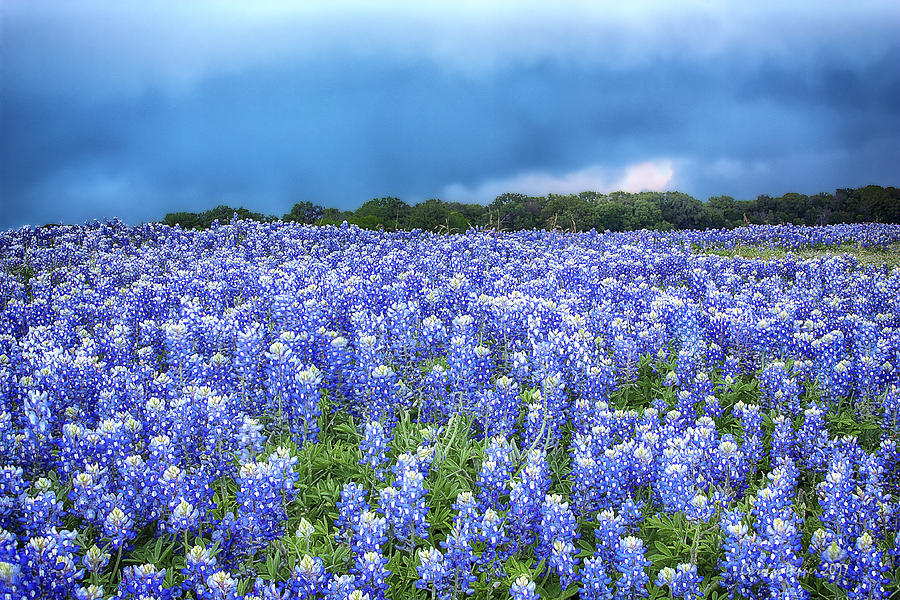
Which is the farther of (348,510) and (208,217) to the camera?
(208,217)

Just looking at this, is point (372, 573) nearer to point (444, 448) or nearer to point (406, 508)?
point (406, 508)

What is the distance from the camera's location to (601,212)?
33875mm

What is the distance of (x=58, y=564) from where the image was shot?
10.7ft

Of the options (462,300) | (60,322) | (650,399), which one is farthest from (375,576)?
(60,322)

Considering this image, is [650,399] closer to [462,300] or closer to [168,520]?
[462,300]

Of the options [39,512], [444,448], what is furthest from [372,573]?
[39,512]

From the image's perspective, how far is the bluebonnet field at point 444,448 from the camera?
142 inches

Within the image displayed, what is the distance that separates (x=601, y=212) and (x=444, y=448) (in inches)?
1211

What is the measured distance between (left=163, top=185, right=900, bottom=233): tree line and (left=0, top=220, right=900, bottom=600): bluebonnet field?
14831 mm

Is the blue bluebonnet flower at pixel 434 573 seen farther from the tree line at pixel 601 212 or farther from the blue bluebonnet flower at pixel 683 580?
the tree line at pixel 601 212

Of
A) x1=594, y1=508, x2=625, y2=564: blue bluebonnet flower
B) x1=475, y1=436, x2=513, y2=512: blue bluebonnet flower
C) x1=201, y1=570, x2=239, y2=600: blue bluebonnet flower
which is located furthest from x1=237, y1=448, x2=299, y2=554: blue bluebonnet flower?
x1=594, y1=508, x2=625, y2=564: blue bluebonnet flower

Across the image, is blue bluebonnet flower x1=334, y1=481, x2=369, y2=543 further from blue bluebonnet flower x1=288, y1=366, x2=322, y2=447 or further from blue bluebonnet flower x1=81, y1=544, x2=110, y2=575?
blue bluebonnet flower x1=81, y1=544, x2=110, y2=575

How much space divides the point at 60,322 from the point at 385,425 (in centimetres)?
472

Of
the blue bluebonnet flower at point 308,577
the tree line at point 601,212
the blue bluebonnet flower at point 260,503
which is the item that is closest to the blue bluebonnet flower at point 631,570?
the blue bluebonnet flower at point 308,577
